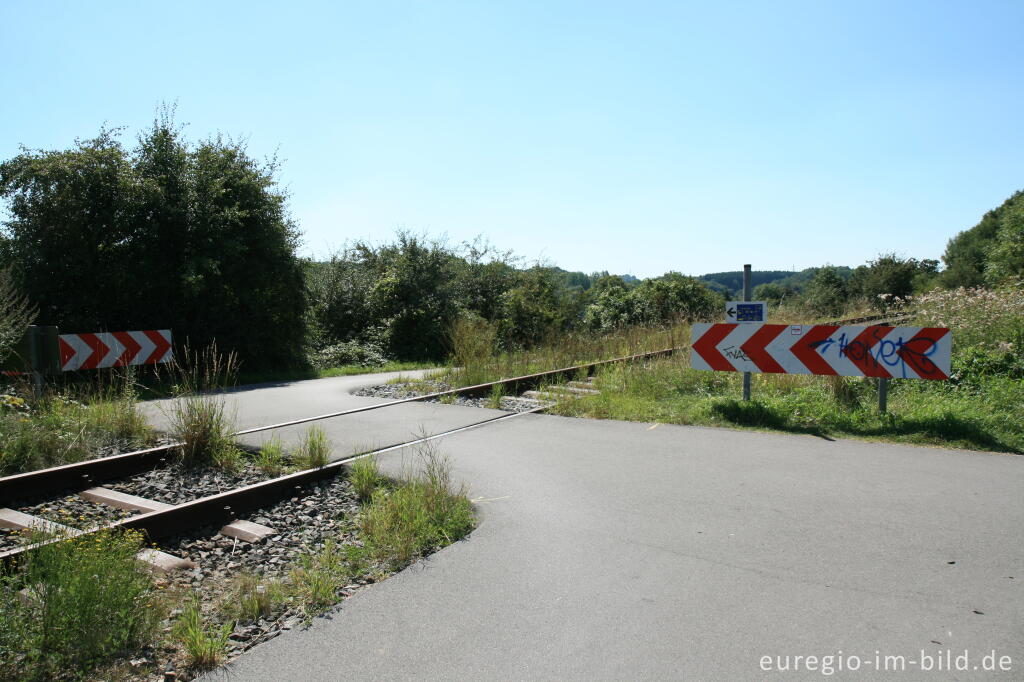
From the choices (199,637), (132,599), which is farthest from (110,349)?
(199,637)

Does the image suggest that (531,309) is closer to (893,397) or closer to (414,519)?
(893,397)

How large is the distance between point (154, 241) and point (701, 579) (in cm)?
1540

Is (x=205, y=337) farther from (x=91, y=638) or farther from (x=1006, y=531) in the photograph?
(x=1006, y=531)

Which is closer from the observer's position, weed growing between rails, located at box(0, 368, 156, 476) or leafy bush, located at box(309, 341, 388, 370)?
weed growing between rails, located at box(0, 368, 156, 476)

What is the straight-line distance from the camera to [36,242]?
14.1 metres

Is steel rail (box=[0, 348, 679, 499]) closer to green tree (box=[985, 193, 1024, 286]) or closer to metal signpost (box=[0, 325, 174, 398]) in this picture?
metal signpost (box=[0, 325, 174, 398])

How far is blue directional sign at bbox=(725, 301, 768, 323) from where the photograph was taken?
928 centimetres

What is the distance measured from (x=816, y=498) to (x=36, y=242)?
1625 cm

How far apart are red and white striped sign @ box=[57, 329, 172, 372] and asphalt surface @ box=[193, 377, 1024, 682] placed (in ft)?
22.7

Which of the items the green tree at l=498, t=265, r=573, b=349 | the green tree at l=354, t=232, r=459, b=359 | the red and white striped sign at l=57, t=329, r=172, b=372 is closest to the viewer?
the red and white striped sign at l=57, t=329, r=172, b=372

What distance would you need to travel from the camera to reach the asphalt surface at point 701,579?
9.86 feet

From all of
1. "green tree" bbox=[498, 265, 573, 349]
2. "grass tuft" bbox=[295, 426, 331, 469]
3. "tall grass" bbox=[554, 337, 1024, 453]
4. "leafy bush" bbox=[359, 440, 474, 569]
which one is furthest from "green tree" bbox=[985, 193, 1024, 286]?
"leafy bush" bbox=[359, 440, 474, 569]

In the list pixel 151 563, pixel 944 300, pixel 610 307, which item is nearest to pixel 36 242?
→ pixel 151 563

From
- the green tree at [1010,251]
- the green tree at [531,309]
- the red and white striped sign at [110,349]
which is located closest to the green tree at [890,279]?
the green tree at [1010,251]
